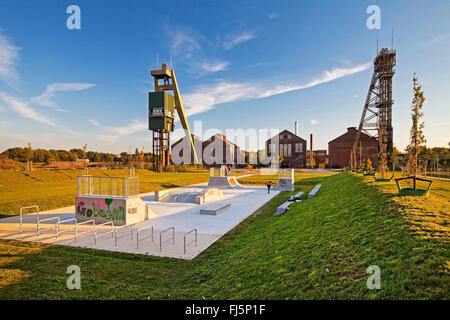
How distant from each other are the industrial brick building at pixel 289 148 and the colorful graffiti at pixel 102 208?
66969 millimetres

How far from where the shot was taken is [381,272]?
5.01 m

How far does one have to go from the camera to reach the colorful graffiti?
14633 millimetres

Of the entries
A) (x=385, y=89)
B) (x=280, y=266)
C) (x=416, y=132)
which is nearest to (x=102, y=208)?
(x=280, y=266)

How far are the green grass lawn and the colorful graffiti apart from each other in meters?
4.33

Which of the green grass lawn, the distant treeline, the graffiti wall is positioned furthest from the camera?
the distant treeline

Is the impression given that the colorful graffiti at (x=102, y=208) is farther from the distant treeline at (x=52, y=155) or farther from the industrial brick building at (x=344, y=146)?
the industrial brick building at (x=344, y=146)

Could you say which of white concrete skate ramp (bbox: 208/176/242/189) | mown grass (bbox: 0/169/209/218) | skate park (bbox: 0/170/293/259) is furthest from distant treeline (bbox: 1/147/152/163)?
skate park (bbox: 0/170/293/259)

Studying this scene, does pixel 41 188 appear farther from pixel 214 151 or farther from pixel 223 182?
pixel 214 151

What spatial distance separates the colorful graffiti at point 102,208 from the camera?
48.0ft

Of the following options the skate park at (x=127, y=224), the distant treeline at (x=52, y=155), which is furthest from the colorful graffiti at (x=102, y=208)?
the distant treeline at (x=52, y=155)

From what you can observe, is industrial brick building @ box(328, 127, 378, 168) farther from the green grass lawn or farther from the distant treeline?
the green grass lawn
